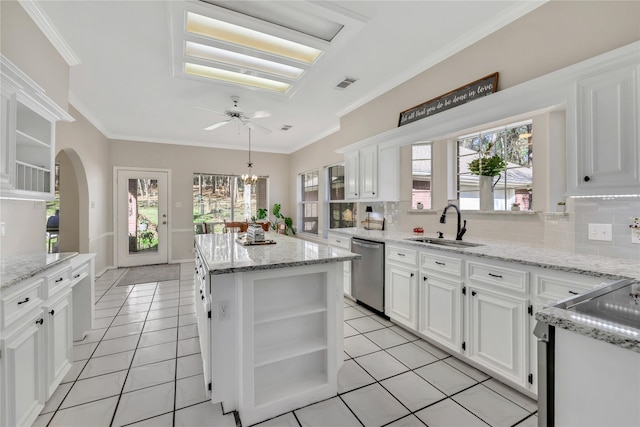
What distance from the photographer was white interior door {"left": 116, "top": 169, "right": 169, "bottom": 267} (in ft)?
19.7

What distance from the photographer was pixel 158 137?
241 inches

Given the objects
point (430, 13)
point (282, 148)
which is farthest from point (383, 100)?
point (282, 148)

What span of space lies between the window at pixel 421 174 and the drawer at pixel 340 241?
1.00 metres

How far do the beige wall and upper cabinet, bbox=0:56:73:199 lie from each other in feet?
12.7

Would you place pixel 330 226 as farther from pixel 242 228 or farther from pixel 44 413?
pixel 44 413

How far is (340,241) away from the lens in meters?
3.89

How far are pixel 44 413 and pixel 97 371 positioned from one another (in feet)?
1.51

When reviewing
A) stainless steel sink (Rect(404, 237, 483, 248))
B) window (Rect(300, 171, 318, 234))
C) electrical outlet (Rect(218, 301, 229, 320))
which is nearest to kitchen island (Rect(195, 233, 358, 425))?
electrical outlet (Rect(218, 301, 229, 320))

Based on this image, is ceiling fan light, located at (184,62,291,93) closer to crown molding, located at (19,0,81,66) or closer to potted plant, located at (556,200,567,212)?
crown molding, located at (19,0,81,66)

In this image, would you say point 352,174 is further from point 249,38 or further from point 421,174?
point 249,38

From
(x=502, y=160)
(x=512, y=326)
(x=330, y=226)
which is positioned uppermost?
(x=502, y=160)

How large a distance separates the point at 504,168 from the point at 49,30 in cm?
441

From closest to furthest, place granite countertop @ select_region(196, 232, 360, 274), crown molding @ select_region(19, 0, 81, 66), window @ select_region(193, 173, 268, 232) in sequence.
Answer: granite countertop @ select_region(196, 232, 360, 274) < crown molding @ select_region(19, 0, 81, 66) < window @ select_region(193, 173, 268, 232)

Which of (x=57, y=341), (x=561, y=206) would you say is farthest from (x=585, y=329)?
(x=57, y=341)
